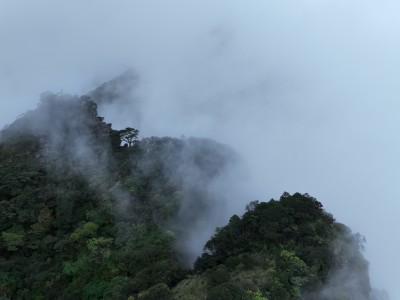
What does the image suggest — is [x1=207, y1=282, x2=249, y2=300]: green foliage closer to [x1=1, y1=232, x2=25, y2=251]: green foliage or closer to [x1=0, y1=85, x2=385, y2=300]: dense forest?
[x1=0, y1=85, x2=385, y2=300]: dense forest

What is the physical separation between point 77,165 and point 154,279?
15.9 m

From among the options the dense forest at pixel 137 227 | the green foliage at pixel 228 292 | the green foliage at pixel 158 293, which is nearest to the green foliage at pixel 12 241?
the dense forest at pixel 137 227

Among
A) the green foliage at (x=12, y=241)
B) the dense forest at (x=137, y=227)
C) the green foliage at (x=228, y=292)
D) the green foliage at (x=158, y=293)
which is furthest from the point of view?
the green foliage at (x=12, y=241)

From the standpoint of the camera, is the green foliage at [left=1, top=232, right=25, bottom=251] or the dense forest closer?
the dense forest

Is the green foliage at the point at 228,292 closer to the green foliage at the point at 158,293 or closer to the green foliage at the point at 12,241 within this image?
the green foliage at the point at 158,293

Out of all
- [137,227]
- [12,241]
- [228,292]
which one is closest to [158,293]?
[228,292]

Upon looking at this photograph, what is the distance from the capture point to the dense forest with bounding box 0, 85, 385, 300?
82.7 ft

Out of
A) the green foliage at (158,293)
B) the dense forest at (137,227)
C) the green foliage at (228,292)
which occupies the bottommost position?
the green foliage at (228,292)

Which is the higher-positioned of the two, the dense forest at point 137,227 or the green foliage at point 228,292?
the dense forest at point 137,227

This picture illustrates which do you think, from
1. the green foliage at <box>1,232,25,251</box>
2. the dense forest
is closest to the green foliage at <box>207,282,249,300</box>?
the dense forest

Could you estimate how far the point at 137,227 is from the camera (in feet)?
107

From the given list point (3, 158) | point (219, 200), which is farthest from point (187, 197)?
point (3, 158)

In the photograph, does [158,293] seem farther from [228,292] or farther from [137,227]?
[137,227]

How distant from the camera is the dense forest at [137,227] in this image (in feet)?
82.7
